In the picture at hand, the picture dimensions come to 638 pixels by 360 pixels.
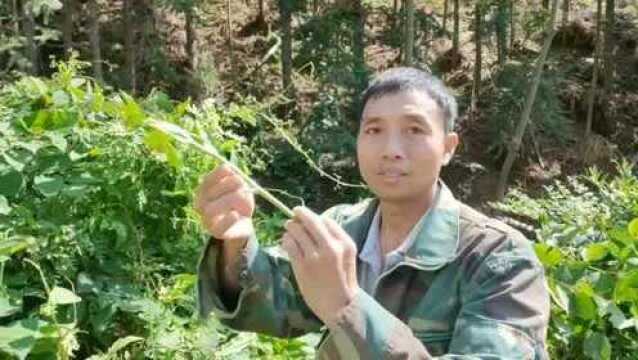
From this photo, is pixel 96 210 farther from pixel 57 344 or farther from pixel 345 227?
pixel 345 227

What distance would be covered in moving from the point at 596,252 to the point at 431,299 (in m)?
1.32

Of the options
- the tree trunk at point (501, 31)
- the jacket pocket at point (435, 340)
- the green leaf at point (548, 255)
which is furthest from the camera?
the tree trunk at point (501, 31)

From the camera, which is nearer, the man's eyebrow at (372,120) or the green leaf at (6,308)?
the man's eyebrow at (372,120)

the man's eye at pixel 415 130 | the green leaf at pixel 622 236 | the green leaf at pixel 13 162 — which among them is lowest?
the green leaf at pixel 622 236

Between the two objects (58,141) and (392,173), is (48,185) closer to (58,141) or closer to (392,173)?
(58,141)

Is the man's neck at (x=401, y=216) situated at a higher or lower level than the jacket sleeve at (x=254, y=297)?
higher

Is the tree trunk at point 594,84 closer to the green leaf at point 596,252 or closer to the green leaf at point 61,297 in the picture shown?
the green leaf at point 596,252

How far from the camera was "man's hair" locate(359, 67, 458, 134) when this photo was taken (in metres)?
1.70

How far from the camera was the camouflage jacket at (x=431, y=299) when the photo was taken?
4.50ft

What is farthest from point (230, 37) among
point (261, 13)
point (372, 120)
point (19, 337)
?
point (372, 120)

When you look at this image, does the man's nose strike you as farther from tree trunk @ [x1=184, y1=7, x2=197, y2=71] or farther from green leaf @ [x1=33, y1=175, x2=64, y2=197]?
tree trunk @ [x1=184, y1=7, x2=197, y2=71]

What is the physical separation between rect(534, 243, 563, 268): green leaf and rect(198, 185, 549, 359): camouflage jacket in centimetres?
106

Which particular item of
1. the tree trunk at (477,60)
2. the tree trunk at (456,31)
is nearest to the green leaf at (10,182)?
the tree trunk at (477,60)

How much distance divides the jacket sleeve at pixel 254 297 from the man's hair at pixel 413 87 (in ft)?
1.26
